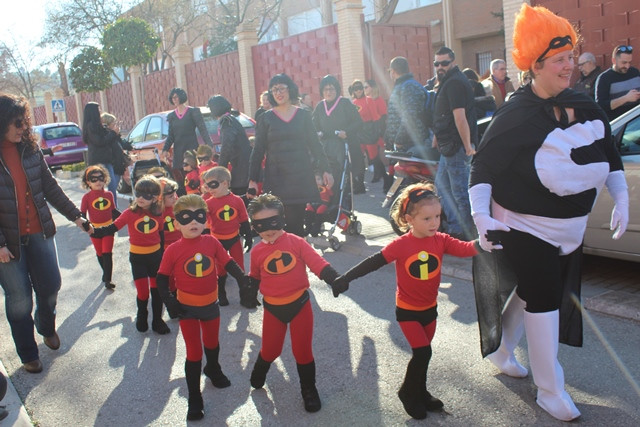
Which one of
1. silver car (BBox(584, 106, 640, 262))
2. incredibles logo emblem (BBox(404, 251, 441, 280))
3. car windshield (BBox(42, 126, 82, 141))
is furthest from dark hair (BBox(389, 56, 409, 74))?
car windshield (BBox(42, 126, 82, 141))

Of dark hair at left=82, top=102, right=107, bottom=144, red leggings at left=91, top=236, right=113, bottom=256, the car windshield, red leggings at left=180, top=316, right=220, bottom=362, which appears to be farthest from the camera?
the car windshield

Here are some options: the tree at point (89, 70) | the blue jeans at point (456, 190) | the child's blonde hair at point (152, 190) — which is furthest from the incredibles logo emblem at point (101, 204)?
the tree at point (89, 70)

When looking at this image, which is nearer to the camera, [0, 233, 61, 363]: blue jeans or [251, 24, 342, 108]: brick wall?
[0, 233, 61, 363]: blue jeans

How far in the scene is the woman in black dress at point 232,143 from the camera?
8.06 meters

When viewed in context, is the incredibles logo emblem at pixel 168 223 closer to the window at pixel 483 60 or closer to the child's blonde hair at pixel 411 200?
the child's blonde hair at pixel 411 200

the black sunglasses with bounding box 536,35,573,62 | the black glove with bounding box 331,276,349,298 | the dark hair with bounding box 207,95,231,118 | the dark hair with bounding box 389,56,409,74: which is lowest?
the black glove with bounding box 331,276,349,298

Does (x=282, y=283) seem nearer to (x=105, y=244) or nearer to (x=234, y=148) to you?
(x=105, y=244)

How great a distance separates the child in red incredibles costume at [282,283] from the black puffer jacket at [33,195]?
6.59ft

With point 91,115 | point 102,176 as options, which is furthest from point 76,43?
point 102,176

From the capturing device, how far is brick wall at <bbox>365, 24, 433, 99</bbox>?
17.5m

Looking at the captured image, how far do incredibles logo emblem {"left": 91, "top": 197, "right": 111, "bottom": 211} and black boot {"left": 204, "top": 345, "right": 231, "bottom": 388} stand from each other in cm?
362

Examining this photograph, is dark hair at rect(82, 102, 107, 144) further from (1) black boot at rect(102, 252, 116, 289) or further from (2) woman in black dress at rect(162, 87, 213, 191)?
(1) black boot at rect(102, 252, 116, 289)

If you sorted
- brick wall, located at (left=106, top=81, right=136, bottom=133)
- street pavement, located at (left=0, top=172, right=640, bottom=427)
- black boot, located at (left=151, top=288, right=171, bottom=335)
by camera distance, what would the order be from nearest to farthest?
street pavement, located at (left=0, top=172, right=640, bottom=427) < black boot, located at (left=151, top=288, right=171, bottom=335) < brick wall, located at (left=106, top=81, right=136, bottom=133)

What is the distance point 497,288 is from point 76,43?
3496 cm
